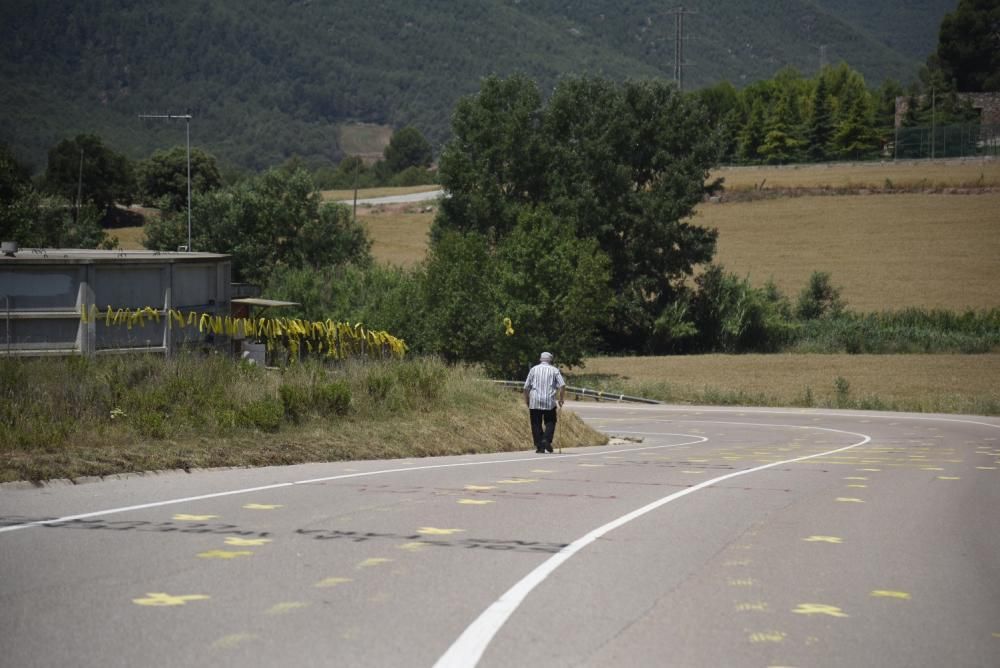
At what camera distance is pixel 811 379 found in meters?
54.9

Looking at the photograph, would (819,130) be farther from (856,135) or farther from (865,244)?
(865,244)

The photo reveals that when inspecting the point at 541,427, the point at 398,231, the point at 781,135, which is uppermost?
the point at 781,135

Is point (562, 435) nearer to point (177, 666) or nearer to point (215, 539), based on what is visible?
point (215, 539)

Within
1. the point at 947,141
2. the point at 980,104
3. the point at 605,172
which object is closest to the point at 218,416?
the point at 605,172

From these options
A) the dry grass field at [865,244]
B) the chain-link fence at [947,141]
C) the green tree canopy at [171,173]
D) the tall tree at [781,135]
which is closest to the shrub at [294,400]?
the dry grass field at [865,244]

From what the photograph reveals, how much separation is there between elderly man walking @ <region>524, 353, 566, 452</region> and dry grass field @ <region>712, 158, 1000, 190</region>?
89.2 metres

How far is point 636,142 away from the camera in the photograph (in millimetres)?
72000

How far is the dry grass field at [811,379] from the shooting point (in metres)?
47.6

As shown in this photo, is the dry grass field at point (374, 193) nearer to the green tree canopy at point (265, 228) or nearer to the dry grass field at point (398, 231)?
the dry grass field at point (398, 231)

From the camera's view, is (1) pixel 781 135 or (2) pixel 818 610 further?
(1) pixel 781 135

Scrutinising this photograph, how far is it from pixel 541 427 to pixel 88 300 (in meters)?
7.56

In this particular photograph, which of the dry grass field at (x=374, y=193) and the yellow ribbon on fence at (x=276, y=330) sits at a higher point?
the dry grass field at (x=374, y=193)

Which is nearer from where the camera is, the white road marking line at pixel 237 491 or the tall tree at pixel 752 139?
the white road marking line at pixel 237 491

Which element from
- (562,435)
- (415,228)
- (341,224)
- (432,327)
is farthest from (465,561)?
(415,228)
